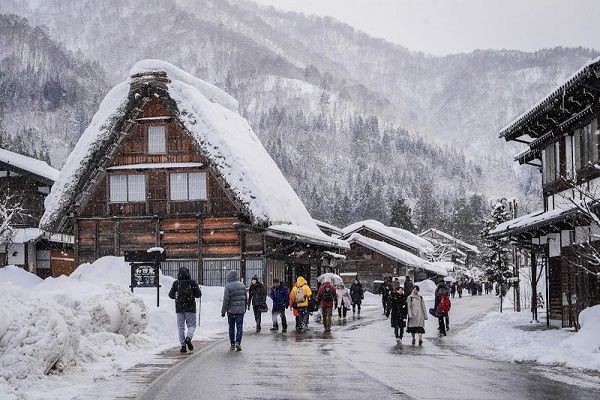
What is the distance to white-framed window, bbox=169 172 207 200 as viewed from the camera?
113 feet

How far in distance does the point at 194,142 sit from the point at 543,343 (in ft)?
65.7

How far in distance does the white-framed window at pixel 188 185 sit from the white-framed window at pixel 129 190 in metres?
1.51

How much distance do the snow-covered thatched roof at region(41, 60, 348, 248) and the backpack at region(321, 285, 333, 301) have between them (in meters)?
7.62

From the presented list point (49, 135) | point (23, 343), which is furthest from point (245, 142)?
point (49, 135)

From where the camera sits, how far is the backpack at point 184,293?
15477 millimetres

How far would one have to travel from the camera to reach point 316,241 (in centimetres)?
3575

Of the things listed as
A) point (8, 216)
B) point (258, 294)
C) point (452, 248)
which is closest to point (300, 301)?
point (258, 294)

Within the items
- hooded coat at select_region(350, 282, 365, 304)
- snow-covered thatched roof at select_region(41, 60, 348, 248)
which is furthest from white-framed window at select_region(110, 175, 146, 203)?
hooded coat at select_region(350, 282, 365, 304)

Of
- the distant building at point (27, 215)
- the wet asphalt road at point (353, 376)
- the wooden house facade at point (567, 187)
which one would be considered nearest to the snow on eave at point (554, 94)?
the wooden house facade at point (567, 187)

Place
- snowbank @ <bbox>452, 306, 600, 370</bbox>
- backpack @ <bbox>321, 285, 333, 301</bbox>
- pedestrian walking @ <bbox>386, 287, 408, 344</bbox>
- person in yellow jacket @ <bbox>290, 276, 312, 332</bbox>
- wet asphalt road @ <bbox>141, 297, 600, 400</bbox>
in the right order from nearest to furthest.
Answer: wet asphalt road @ <bbox>141, 297, 600, 400</bbox> → snowbank @ <bbox>452, 306, 600, 370</bbox> → pedestrian walking @ <bbox>386, 287, 408, 344</bbox> → person in yellow jacket @ <bbox>290, 276, 312, 332</bbox> → backpack @ <bbox>321, 285, 333, 301</bbox>

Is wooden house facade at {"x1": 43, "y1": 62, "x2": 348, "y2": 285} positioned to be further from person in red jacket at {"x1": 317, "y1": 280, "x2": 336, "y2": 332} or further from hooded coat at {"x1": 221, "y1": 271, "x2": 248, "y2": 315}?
hooded coat at {"x1": 221, "y1": 271, "x2": 248, "y2": 315}

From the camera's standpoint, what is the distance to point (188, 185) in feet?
114

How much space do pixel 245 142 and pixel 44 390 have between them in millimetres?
28723

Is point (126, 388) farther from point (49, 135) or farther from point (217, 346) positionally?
point (49, 135)
